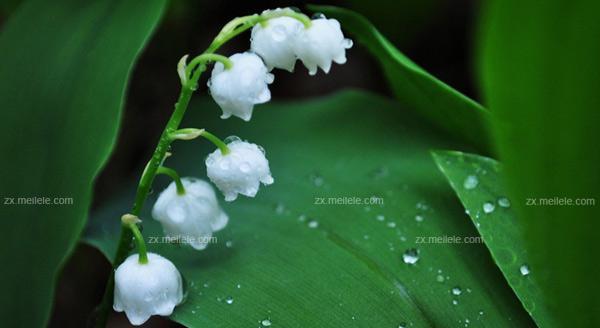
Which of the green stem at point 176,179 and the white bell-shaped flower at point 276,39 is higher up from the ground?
the white bell-shaped flower at point 276,39

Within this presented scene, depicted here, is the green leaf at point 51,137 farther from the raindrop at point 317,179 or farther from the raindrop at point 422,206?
the raindrop at point 422,206

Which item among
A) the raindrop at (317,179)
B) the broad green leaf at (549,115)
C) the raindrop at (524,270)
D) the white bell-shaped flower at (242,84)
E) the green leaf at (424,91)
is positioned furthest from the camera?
the raindrop at (317,179)

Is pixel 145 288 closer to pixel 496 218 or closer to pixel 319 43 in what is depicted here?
pixel 319 43

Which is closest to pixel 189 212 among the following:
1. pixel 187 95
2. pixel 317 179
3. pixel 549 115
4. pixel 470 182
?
pixel 187 95

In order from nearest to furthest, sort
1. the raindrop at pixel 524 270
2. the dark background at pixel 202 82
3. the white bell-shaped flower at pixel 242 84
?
the white bell-shaped flower at pixel 242 84
the raindrop at pixel 524 270
the dark background at pixel 202 82

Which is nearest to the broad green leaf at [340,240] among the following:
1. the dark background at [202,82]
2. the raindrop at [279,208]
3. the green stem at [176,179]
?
the raindrop at [279,208]

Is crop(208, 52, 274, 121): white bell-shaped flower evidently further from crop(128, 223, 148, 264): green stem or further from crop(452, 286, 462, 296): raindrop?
crop(452, 286, 462, 296): raindrop

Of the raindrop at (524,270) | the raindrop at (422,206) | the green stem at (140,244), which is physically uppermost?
the raindrop at (422,206)
